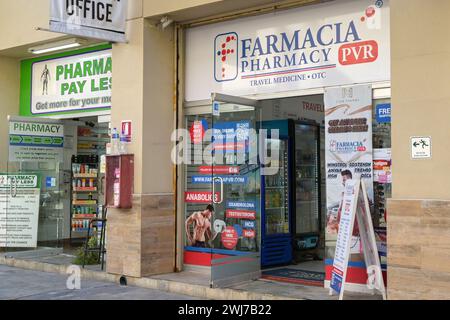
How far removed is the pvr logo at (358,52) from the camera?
6.50m

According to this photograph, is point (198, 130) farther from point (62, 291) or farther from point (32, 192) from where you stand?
point (32, 192)

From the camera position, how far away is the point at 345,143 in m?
6.53

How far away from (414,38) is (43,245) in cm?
726

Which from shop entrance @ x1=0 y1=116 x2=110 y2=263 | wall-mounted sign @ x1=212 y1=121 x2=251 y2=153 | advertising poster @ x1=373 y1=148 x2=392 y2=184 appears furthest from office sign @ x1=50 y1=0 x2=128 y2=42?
advertising poster @ x1=373 y1=148 x2=392 y2=184

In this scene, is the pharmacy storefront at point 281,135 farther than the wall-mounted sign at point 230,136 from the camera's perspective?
No

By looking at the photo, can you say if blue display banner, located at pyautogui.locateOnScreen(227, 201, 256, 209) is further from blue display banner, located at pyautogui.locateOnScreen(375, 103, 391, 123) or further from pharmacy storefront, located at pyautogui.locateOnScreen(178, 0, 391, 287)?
blue display banner, located at pyautogui.locateOnScreen(375, 103, 391, 123)

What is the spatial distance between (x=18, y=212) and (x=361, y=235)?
6.26 meters

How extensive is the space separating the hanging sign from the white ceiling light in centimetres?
Answer: 527

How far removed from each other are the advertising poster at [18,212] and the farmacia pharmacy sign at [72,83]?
1.45 meters

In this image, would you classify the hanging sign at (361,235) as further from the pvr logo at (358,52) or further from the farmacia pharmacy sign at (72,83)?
the farmacia pharmacy sign at (72,83)

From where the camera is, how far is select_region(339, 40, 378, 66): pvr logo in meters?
6.50

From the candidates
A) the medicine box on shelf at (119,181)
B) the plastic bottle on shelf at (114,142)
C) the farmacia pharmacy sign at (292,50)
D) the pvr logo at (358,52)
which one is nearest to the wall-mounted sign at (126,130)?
the plastic bottle on shelf at (114,142)

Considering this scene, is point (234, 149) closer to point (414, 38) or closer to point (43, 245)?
point (414, 38)
